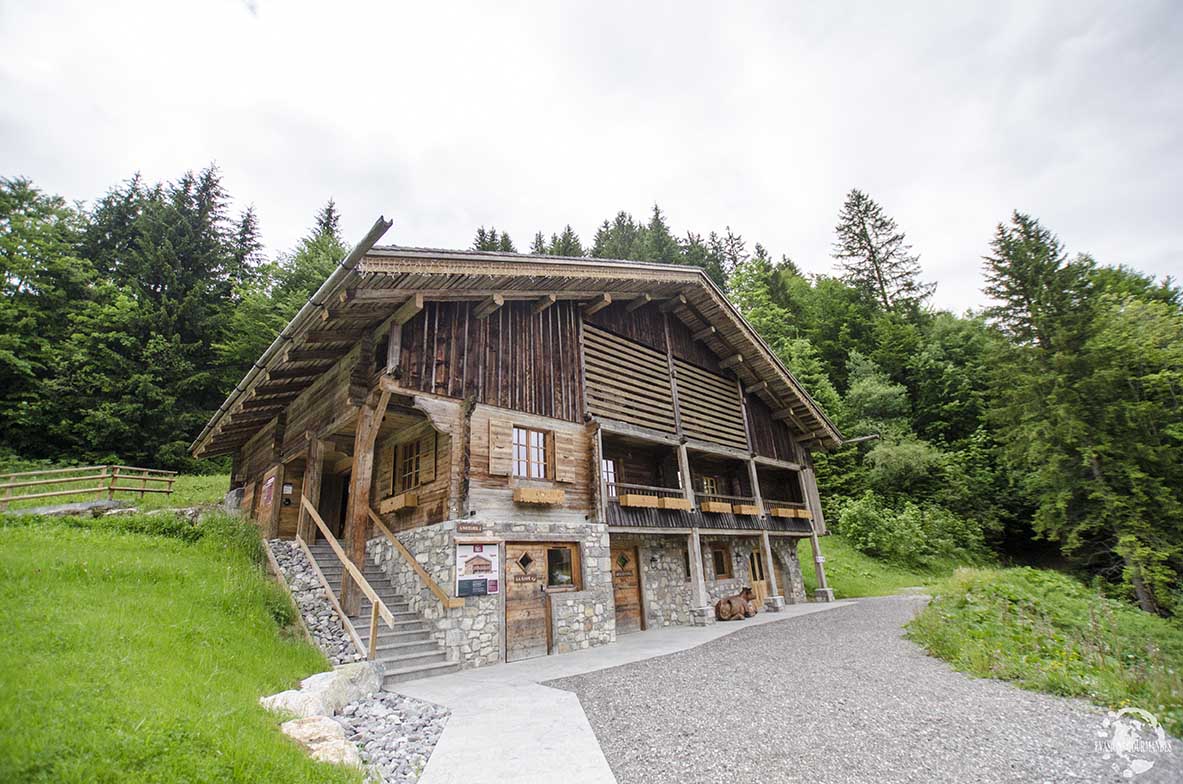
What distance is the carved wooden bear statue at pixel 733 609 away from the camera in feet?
47.8

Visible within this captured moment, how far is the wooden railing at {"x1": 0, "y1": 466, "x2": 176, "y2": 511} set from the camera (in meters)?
12.9

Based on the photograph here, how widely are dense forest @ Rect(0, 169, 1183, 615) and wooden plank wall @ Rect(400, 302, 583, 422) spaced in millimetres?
16671

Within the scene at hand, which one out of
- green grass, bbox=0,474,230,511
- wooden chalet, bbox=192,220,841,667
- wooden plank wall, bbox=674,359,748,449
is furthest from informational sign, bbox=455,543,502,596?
green grass, bbox=0,474,230,511

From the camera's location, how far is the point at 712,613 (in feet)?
46.3

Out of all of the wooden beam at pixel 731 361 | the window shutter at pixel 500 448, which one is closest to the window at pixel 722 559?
the wooden beam at pixel 731 361

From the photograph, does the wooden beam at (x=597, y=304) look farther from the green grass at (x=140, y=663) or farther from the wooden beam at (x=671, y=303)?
the green grass at (x=140, y=663)

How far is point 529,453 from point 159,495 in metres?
14.9

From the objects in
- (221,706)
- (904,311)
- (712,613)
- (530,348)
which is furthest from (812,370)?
(221,706)

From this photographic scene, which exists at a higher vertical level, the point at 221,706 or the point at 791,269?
the point at 791,269

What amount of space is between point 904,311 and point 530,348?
35387 mm

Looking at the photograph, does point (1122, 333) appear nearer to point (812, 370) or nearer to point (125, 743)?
point (812, 370)

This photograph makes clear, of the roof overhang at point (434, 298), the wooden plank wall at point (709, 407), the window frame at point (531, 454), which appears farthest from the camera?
the wooden plank wall at point (709, 407)

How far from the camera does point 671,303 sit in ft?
53.8

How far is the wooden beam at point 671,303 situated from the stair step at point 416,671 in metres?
11.4
